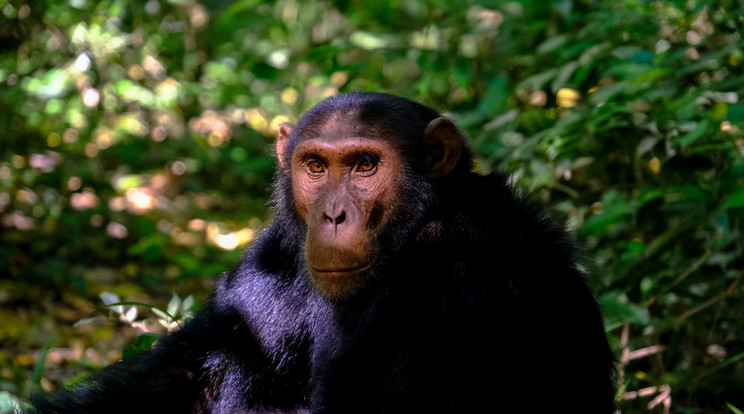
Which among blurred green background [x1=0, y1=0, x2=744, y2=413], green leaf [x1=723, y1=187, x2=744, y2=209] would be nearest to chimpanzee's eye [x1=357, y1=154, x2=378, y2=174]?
blurred green background [x1=0, y1=0, x2=744, y2=413]

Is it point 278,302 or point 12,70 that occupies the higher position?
point 12,70

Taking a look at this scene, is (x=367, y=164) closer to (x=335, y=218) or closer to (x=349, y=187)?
(x=349, y=187)

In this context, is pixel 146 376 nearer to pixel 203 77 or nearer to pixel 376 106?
pixel 376 106

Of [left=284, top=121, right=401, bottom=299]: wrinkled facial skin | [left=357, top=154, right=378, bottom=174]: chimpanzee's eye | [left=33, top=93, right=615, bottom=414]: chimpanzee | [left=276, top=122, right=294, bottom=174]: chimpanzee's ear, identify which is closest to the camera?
[left=33, top=93, right=615, bottom=414]: chimpanzee

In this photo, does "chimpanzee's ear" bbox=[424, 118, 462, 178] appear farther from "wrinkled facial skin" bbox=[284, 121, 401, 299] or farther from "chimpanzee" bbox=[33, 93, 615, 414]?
"wrinkled facial skin" bbox=[284, 121, 401, 299]

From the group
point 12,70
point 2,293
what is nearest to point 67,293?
point 2,293

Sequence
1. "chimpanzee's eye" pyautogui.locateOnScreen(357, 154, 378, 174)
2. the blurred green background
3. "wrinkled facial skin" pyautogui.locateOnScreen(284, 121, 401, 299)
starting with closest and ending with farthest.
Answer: "wrinkled facial skin" pyautogui.locateOnScreen(284, 121, 401, 299)
"chimpanzee's eye" pyautogui.locateOnScreen(357, 154, 378, 174)
the blurred green background

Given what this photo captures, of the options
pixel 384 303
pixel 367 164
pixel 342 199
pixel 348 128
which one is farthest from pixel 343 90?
pixel 384 303

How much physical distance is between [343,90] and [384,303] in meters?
3.87

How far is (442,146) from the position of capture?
386 centimetres

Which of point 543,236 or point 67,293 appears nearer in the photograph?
point 543,236

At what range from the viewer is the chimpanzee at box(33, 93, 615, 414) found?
3.32 m

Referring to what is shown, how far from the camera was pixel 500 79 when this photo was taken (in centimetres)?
652

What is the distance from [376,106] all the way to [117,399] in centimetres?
210
